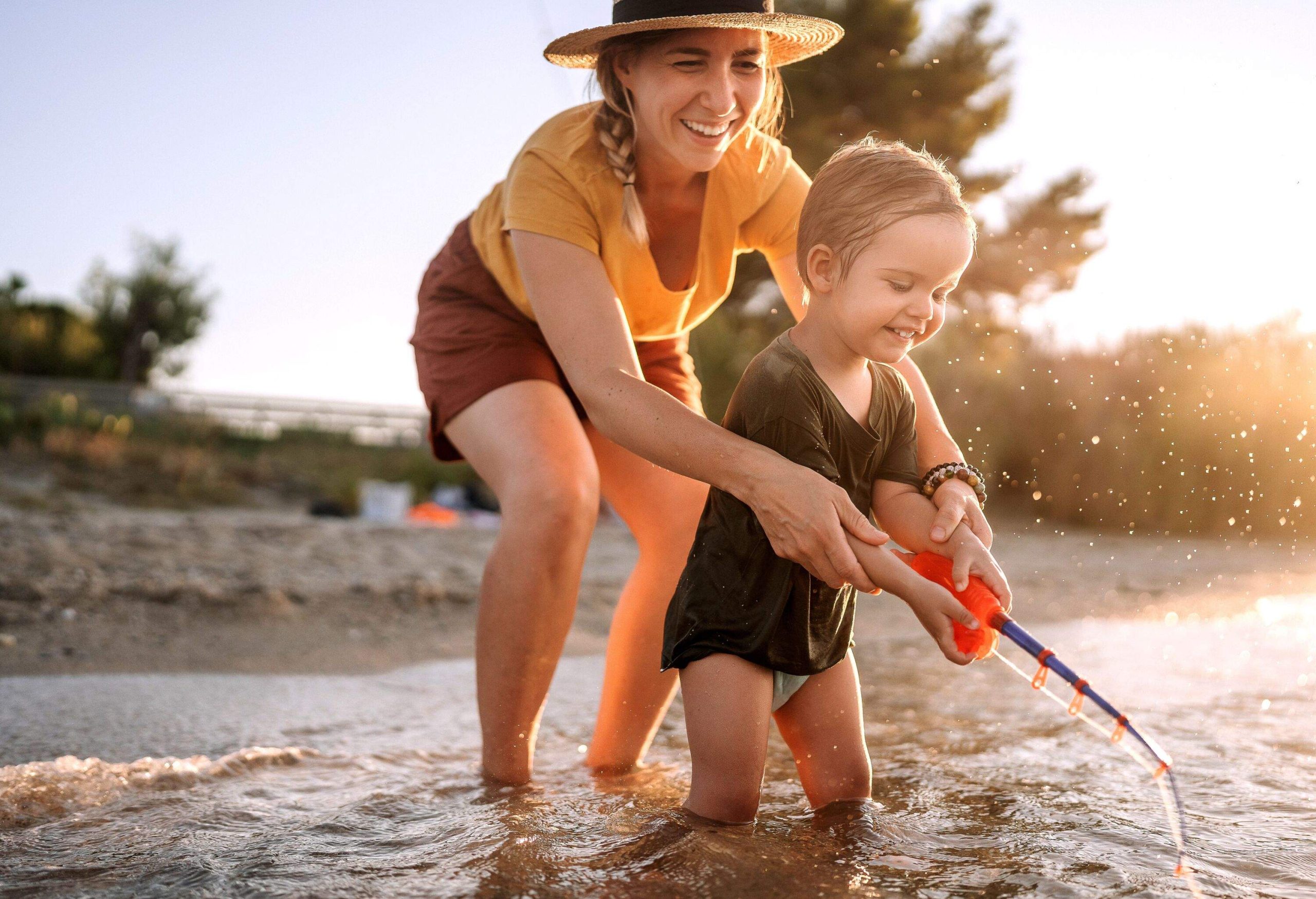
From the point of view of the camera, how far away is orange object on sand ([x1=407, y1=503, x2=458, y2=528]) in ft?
34.6

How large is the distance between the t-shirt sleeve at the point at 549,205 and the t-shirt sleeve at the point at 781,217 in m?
0.45

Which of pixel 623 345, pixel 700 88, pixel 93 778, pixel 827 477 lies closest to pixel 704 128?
pixel 700 88

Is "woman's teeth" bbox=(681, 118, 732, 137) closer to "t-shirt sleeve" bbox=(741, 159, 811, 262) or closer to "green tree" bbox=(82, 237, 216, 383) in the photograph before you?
"t-shirt sleeve" bbox=(741, 159, 811, 262)

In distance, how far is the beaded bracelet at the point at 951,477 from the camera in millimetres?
2252

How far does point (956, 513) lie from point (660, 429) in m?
0.58

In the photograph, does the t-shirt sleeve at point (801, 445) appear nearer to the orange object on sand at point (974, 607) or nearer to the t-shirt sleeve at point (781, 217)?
the orange object on sand at point (974, 607)

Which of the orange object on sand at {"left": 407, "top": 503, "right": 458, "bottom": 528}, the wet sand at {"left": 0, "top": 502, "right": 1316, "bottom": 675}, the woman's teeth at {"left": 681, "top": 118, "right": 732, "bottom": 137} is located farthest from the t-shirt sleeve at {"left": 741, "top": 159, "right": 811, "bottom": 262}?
the orange object on sand at {"left": 407, "top": 503, "right": 458, "bottom": 528}

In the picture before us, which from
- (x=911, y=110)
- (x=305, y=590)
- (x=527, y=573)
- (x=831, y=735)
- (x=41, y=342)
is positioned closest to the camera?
(x=831, y=735)

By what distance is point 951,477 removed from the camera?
7.40ft

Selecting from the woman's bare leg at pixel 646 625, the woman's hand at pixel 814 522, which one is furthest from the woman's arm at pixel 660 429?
the woman's bare leg at pixel 646 625

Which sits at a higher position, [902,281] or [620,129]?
[620,129]

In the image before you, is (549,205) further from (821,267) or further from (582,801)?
(582,801)

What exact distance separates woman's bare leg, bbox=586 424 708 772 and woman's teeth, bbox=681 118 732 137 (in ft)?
2.70

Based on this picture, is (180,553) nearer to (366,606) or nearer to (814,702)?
(366,606)
